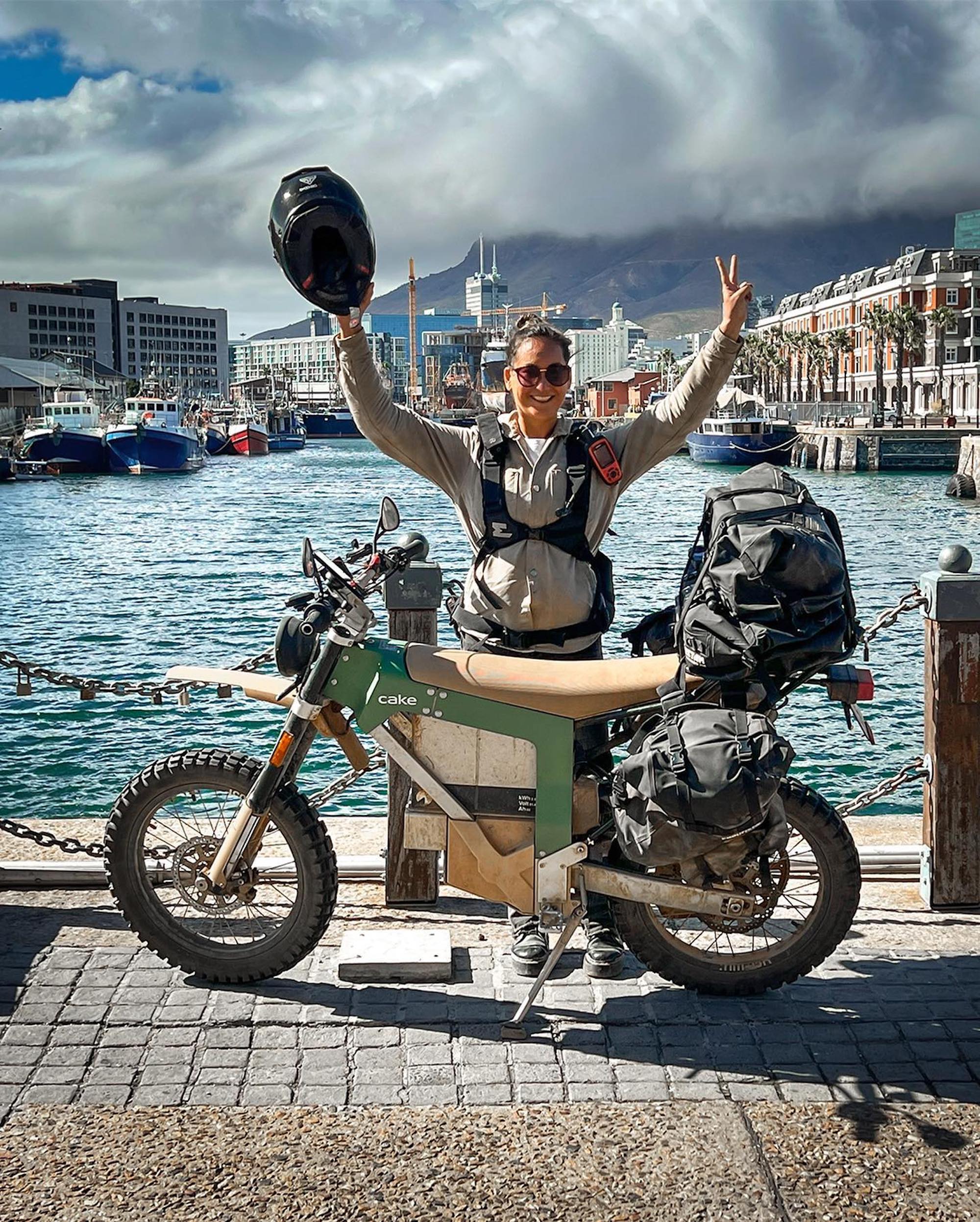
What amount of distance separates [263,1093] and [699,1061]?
1205 mm

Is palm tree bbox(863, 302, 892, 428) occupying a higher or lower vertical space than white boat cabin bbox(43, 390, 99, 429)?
higher

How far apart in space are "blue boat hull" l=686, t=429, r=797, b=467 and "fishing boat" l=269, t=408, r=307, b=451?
2005 inches

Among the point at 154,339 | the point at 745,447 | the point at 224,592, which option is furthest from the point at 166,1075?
the point at 154,339

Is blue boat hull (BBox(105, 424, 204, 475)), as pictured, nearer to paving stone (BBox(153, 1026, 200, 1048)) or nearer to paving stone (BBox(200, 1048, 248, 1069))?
paving stone (BBox(153, 1026, 200, 1048))

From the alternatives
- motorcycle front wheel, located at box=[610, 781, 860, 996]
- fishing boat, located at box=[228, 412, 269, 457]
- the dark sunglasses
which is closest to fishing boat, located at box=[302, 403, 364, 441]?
fishing boat, located at box=[228, 412, 269, 457]

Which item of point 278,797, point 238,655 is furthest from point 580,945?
point 238,655

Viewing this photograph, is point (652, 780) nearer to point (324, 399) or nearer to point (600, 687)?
point (600, 687)

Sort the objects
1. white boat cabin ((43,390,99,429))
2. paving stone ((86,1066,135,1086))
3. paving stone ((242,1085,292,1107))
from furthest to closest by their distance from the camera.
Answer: white boat cabin ((43,390,99,429)), paving stone ((86,1066,135,1086)), paving stone ((242,1085,292,1107))

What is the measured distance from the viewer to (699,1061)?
3.84m

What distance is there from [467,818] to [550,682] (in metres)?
0.48

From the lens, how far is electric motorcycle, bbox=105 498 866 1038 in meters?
4.01

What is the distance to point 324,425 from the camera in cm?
14625

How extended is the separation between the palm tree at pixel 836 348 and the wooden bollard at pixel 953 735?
350 ft

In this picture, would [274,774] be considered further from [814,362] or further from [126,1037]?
[814,362]
